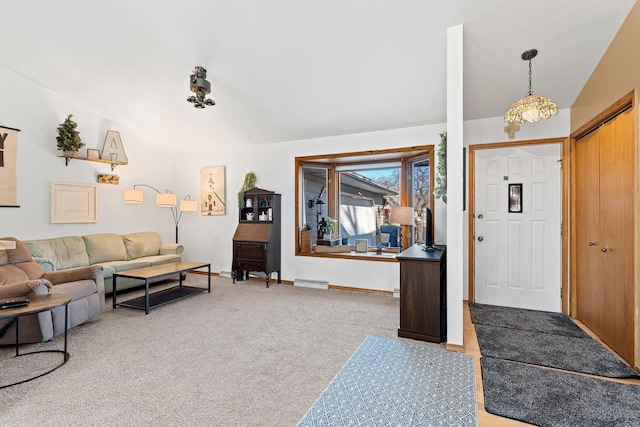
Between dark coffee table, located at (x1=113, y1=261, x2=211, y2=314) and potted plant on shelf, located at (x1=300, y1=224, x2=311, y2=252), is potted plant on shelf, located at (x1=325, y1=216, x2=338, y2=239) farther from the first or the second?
dark coffee table, located at (x1=113, y1=261, x2=211, y2=314)

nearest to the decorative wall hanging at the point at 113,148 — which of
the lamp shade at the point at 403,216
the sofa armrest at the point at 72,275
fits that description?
the sofa armrest at the point at 72,275

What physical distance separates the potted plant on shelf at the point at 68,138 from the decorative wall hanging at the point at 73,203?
505mm

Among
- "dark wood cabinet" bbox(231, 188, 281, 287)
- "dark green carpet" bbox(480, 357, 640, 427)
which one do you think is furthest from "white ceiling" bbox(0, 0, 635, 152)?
"dark green carpet" bbox(480, 357, 640, 427)

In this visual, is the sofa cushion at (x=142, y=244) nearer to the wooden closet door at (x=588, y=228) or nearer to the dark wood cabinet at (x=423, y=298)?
the dark wood cabinet at (x=423, y=298)

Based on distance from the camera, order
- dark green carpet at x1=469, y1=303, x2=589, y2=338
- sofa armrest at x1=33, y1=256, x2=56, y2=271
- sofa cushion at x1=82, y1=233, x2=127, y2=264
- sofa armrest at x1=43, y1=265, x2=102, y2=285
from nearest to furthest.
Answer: dark green carpet at x1=469, y1=303, x2=589, y2=338 → sofa armrest at x1=43, y1=265, x2=102, y2=285 → sofa armrest at x1=33, y1=256, x2=56, y2=271 → sofa cushion at x1=82, y1=233, x2=127, y2=264

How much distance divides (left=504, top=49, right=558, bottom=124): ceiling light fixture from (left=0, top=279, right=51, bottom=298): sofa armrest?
4.73 meters

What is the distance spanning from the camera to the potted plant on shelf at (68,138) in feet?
14.6

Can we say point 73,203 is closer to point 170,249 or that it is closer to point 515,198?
point 170,249

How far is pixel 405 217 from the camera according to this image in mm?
4234

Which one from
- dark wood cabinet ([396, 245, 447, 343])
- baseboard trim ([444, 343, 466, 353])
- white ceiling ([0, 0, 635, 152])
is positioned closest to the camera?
white ceiling ([0, 0, 635, 152])

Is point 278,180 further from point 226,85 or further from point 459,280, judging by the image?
point 459,280

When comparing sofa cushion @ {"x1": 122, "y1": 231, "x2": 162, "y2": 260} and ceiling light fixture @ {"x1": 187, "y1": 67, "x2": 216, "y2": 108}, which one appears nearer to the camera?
ceiling light fixture @ {"x1": 187, "y1": 67, "x2": 216, "y2": 108}

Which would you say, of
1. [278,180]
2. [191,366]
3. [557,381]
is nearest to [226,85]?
[278,180]

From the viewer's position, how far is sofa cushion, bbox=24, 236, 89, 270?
4.09m
